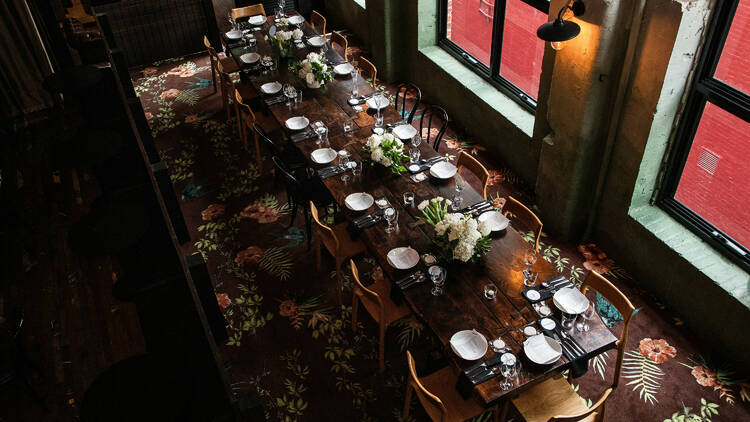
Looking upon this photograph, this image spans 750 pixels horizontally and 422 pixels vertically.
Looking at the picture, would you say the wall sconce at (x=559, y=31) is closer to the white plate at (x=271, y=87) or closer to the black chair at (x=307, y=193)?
the black chair at (x=307, y=193)

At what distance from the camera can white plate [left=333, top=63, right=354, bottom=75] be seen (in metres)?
7.09

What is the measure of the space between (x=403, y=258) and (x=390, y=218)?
0.45 metres

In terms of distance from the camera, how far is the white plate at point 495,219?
4.69 meters

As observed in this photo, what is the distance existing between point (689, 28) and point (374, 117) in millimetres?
3168

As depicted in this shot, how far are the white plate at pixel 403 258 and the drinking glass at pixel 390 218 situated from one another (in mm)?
264

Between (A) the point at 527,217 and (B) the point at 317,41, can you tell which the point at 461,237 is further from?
(B) the point at 317,41

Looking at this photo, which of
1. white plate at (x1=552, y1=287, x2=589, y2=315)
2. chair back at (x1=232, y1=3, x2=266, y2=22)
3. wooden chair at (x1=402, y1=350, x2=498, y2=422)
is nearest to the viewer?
wooden chair at (x1=402, y1=350, x2=498, y2=422)

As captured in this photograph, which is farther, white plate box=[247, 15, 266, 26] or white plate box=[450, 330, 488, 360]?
white plate box=[247, 15, 266, 26]

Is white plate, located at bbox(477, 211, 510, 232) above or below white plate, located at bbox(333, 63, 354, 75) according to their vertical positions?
below

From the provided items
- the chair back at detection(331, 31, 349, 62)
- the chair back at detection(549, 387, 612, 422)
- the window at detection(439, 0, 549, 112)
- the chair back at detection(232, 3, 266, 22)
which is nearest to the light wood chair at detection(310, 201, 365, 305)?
the chair back at detection(549, 387, 612, 422)

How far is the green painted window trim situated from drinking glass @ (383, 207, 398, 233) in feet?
7.73

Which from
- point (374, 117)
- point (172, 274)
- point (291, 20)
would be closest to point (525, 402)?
point (172, 274)

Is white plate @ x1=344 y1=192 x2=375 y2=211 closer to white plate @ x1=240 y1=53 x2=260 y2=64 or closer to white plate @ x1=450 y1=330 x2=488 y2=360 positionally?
white plate @ x1=450 y1=330 x2=488 y2=360

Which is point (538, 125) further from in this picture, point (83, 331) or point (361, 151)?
point (83, 331)
